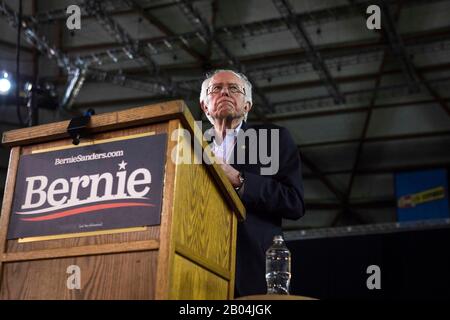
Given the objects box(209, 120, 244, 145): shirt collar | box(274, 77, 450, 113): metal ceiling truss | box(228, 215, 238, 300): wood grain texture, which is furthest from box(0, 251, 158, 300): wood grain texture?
box(274, 77, 450, 113): metal ceiling truss

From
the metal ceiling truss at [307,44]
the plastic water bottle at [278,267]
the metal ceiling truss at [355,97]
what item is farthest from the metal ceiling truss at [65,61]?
the plastic water bottle at [278,267]

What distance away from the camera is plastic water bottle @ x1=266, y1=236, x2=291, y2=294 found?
5.82ft

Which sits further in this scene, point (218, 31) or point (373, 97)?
point (373, 97)

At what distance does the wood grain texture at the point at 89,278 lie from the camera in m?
1.05

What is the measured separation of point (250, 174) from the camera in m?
1.58

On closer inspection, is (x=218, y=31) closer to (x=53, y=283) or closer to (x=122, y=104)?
(x=122, y=104)

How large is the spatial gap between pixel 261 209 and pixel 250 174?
0.12 meters

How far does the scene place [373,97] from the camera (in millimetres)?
7191

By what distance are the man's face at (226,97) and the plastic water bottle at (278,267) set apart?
448 mm

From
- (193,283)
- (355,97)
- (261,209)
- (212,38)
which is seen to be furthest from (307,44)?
(193,283)

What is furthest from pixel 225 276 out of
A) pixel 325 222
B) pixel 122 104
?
pixel 325 222
